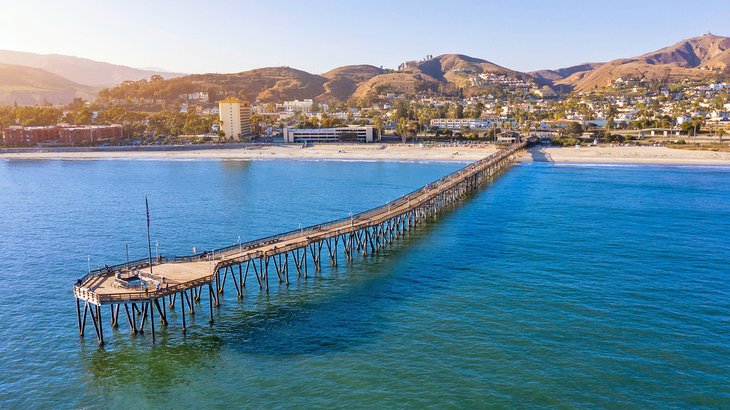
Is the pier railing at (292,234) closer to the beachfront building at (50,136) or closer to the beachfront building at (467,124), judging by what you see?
the beachfront building at (467,124)

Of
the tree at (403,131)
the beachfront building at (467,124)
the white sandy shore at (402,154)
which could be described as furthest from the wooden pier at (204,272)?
the beachfront building at (467,124)

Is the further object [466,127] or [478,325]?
[466,127]

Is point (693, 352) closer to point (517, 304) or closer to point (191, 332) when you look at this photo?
point (517, 304)

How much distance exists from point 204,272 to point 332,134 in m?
132

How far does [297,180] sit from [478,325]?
2776 inches

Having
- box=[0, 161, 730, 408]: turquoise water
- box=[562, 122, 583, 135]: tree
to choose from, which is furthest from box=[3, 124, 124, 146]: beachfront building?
box=[562, 122, 583, 135]: tree

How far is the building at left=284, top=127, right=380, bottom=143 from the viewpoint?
165250mm

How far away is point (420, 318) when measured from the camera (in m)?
36.2

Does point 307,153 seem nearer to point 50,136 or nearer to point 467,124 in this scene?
point 467,124

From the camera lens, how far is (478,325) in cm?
3500

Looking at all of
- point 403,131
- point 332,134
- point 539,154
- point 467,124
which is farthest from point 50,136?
point 539,154

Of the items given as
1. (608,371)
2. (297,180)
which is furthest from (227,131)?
(608,371)

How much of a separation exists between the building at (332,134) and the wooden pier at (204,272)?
100 m

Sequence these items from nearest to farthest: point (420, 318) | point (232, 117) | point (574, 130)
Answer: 1. point (420, 318)
2. point (574, 130)
3. point (232, 117)
